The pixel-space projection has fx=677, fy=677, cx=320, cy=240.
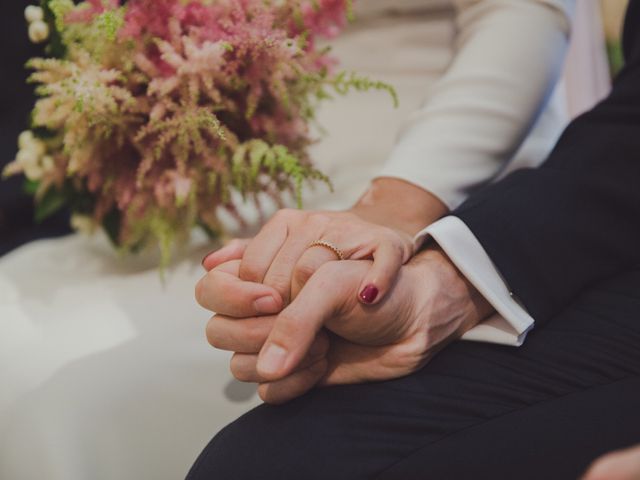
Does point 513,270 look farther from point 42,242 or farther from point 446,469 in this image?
point 42,242

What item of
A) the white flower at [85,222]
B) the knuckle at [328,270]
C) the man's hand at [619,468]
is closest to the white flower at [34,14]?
the white flower at [85,222]

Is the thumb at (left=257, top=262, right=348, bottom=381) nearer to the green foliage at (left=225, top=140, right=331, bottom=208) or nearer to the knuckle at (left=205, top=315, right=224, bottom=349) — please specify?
the knuckle at (left=205, top=315, right=224, bottom=349)

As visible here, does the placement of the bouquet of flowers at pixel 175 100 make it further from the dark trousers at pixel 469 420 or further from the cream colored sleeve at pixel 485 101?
the dark trousers at pixel 469 420

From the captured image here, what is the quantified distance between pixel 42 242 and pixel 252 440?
64 cm

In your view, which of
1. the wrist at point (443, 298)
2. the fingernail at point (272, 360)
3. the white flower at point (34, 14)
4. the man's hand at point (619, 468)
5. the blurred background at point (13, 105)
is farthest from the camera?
the blurred background at point (13, 105)

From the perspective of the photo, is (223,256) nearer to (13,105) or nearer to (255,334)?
(255,334)

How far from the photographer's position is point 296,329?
55 centimetres

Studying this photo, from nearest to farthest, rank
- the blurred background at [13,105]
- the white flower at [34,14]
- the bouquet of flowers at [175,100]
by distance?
the bouquet of flowers at [175,100] → the white flower at [34,14] → the blurred background at [13,105]

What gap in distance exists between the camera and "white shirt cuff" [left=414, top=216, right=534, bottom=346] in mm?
656

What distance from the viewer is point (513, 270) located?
0.68 meters

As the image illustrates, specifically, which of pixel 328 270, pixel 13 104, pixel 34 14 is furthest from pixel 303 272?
pixel 13 104

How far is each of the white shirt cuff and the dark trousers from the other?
0.05ft

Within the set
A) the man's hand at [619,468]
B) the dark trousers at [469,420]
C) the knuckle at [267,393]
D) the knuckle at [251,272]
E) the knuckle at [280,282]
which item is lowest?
the dark trousers at [469,420]

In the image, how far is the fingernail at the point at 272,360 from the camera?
0.55 metres
